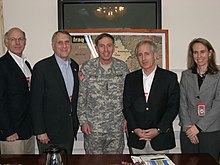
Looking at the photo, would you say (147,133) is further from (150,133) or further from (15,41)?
(15,41)

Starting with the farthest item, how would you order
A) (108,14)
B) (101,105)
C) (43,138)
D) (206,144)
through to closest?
(108,14), (101,105), (43,138), (206,144)

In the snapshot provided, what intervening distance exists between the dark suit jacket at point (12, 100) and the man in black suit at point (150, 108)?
892mm

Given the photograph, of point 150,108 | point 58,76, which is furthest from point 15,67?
point 150,108

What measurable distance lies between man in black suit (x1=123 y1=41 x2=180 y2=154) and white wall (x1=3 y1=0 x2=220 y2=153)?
101cm

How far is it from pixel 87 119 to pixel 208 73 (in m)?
1.14

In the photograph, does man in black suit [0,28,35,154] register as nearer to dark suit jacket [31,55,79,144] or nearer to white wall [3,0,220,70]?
dark suit jacket [31,55,79,144]

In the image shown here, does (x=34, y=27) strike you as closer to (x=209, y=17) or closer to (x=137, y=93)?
(x=137, y=93)

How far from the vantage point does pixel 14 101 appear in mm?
2928

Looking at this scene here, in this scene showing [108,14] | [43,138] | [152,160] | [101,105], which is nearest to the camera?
[152,160]

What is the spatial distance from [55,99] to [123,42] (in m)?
1.25

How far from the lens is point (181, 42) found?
388 centimetres

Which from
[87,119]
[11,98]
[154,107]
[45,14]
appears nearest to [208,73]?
→ [154,107]

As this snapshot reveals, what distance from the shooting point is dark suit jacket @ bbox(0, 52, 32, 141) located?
113 inches

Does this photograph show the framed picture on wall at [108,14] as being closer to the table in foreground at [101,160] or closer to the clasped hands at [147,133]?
the clasped hands at [147,133]
